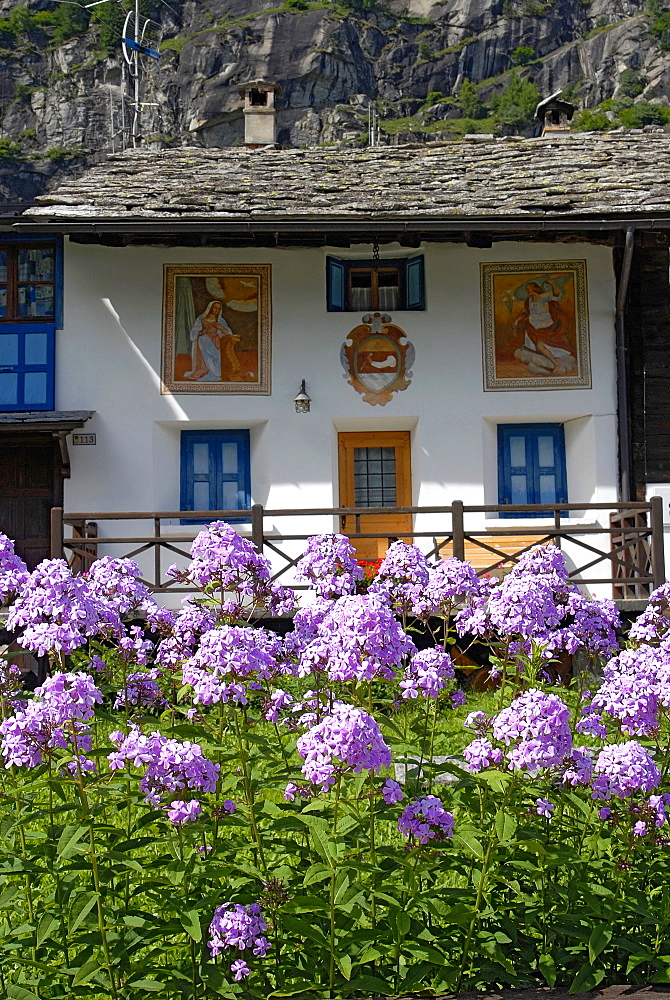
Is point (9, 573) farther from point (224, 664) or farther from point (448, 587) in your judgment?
point (448, 587)

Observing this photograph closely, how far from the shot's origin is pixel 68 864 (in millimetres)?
3217

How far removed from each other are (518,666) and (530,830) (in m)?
0.63

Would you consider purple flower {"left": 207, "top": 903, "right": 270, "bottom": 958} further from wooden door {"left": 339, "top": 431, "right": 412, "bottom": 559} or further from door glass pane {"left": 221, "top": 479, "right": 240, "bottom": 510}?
wooden door {"left": 339, "top": 431, "right": 412, "bottom": 559}

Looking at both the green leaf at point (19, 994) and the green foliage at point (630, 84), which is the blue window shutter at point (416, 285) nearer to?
the green leaf at point (19, 994)

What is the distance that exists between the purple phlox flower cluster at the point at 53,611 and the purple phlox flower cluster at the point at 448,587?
52.0 inches

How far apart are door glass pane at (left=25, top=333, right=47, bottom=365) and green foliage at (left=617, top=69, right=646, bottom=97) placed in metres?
75.5

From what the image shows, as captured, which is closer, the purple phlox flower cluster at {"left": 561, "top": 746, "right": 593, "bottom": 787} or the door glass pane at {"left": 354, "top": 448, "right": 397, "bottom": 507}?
the purple phlox flower cluster at {"left": 561, "top": 746, "right": 593, "bottom": 787}

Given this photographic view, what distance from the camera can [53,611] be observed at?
3.28 metres

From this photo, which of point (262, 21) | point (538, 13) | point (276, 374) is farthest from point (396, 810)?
point (538, 13)

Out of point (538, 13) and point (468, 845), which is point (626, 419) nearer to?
point (468, 845)

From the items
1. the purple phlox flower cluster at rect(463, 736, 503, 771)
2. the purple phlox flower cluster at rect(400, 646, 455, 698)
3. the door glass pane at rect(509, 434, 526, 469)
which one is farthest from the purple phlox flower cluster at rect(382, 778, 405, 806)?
the door glass pane at rect(509, 434, 526, 469)

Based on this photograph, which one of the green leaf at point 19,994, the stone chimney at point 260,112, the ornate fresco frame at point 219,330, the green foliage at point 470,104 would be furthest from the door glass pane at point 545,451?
the green foliage at point 470,104

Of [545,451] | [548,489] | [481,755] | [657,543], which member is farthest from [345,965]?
[545,451]

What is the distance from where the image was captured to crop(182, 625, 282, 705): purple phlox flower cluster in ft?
10.3
